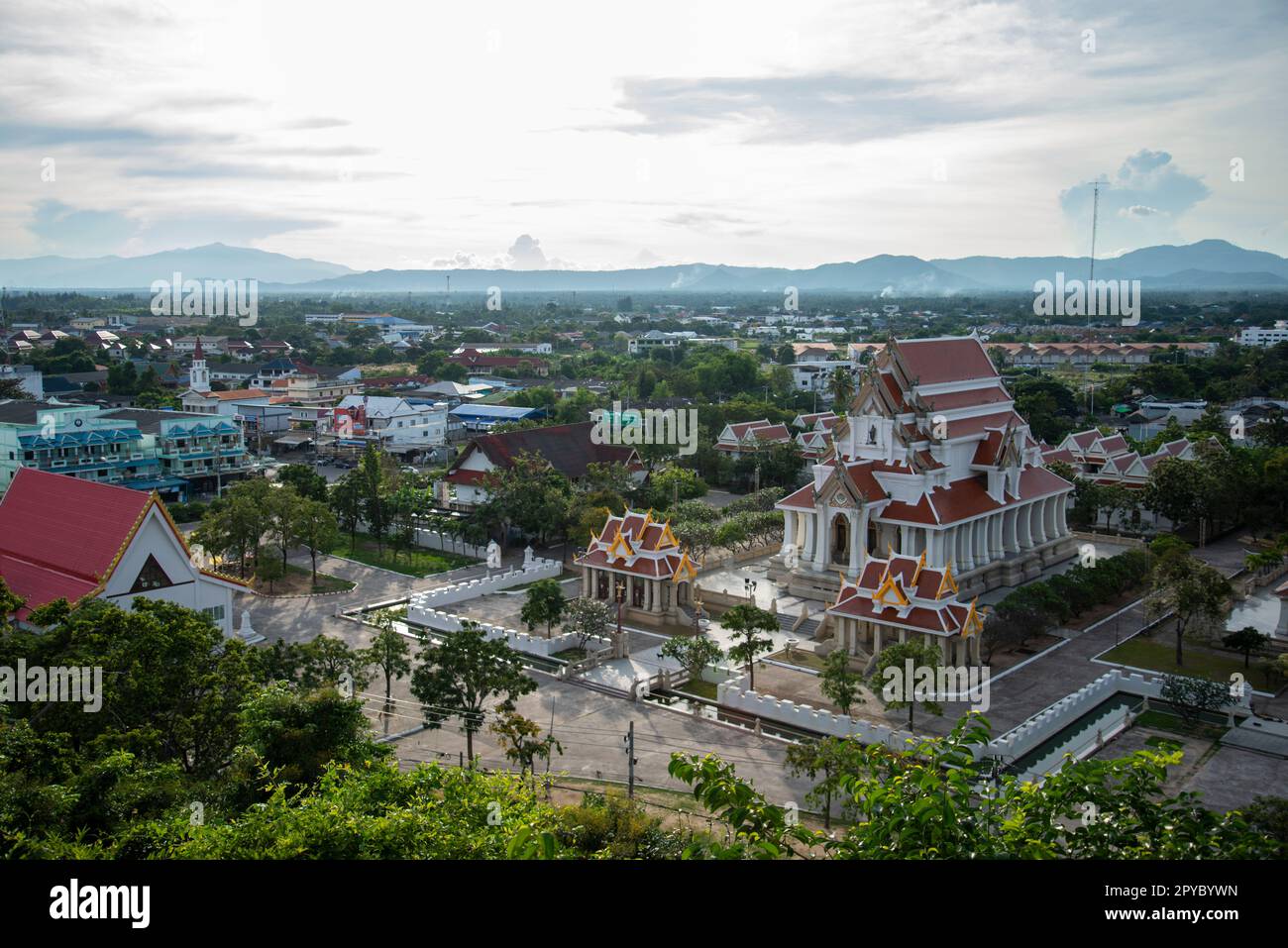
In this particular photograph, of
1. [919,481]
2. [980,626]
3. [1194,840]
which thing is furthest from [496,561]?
[1194,840]

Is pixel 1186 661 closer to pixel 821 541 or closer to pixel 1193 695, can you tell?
pixel 1193 695

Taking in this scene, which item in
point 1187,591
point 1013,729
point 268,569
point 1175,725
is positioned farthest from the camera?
point 268,569

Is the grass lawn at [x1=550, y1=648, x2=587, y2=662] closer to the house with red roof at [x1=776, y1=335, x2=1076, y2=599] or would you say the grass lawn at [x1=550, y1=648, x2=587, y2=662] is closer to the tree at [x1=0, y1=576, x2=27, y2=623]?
the house with red roof at [x1=776, y1=335, x2=1076, y2=599]

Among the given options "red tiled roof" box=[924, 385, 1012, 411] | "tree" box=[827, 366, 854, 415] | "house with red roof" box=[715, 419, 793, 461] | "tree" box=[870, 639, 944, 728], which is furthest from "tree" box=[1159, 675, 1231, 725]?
"tree" box=[827, 366, 854, 415]

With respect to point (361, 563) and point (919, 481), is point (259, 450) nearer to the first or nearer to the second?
point (361, 563)

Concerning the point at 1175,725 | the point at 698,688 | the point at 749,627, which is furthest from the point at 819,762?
the point at 1175,725

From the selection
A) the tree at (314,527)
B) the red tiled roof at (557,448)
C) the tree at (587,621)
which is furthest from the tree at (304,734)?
the red tiled roof at (557,448)

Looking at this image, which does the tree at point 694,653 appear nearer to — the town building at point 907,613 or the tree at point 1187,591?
the town building at point 907,613
